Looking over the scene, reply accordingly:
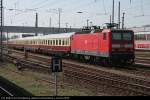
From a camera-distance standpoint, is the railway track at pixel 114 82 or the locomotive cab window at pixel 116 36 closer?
the railway track at pixel 114 82

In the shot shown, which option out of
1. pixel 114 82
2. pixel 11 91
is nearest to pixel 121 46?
pixel 114 82

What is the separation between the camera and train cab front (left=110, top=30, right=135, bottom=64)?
24922mm

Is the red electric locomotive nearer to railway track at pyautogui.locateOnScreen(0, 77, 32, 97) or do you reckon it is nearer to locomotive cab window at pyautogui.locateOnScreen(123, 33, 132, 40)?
locomotive cab window at pyautogui.locateOnScreen(123, 33, 132, 40)

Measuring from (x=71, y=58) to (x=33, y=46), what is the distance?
19.2 m

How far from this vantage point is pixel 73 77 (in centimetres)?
2097

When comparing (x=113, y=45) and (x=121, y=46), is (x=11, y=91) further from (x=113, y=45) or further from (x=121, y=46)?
(x=121, y=46)

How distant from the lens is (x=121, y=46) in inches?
997

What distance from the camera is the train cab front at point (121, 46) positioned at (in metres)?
24.9

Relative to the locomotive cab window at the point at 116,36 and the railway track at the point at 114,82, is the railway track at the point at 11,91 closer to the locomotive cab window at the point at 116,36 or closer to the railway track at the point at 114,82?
the railway track at the point at 114,82

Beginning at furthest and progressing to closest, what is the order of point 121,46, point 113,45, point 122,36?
point 122,36
point 121,46
point 113,45

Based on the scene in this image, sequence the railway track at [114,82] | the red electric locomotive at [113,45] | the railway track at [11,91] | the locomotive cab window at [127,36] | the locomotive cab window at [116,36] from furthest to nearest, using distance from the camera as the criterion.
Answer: the locomotive cab window at [127,36]
the locomotive cab window at [116,36]
the red electric locomotive at [113,45]
the railway track at [114,82]
the railway track at [11,91]

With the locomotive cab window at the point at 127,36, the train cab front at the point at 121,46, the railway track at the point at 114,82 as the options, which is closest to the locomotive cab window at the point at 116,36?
the train cab front at the point at 121,46

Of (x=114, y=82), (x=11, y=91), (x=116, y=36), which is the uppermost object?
(x=116, y=36)

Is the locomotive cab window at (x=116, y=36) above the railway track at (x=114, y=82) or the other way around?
above
